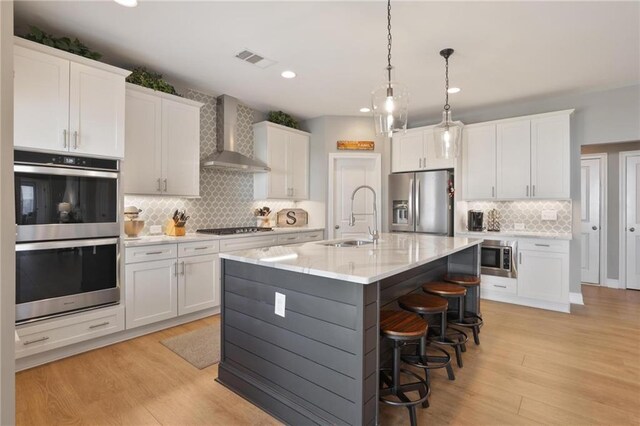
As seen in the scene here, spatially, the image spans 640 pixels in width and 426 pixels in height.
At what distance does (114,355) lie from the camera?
8.93ft

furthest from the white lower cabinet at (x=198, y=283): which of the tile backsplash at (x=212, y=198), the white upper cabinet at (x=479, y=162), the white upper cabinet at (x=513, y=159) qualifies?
the white upper cabinet at (x=513, y=159)

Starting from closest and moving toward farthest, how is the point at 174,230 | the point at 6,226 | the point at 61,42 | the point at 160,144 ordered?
1. the point at 6,226
2. the point at 61,42
3. the point at 160,144
4. the point at 174,230

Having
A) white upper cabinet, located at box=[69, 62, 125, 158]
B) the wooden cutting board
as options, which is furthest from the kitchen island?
the wooden cutting board

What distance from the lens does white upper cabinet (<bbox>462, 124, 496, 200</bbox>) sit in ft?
15.1

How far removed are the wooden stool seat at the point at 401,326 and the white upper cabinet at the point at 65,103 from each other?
268 centimetres

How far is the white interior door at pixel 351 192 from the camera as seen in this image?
526 centimetres

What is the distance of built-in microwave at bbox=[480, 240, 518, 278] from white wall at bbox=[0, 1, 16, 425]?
15.7 feet

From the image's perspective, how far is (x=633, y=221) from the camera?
16.0 feet

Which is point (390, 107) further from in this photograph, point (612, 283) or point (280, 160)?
point (612, 283)

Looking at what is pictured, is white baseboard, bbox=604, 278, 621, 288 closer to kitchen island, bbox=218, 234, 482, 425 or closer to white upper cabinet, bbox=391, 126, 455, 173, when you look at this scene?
white upper cabinet, bbox=391, 126, 455, 173

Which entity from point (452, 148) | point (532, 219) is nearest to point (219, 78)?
point (452, 148)

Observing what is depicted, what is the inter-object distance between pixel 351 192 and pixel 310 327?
371 centimetres

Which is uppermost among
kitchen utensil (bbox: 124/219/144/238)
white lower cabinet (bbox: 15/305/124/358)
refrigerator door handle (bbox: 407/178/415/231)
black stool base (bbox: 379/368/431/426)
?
refrigerator door handle (bbox: 407/178/415/231)

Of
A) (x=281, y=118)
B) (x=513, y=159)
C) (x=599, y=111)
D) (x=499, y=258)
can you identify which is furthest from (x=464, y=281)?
(x=281, y=118)
